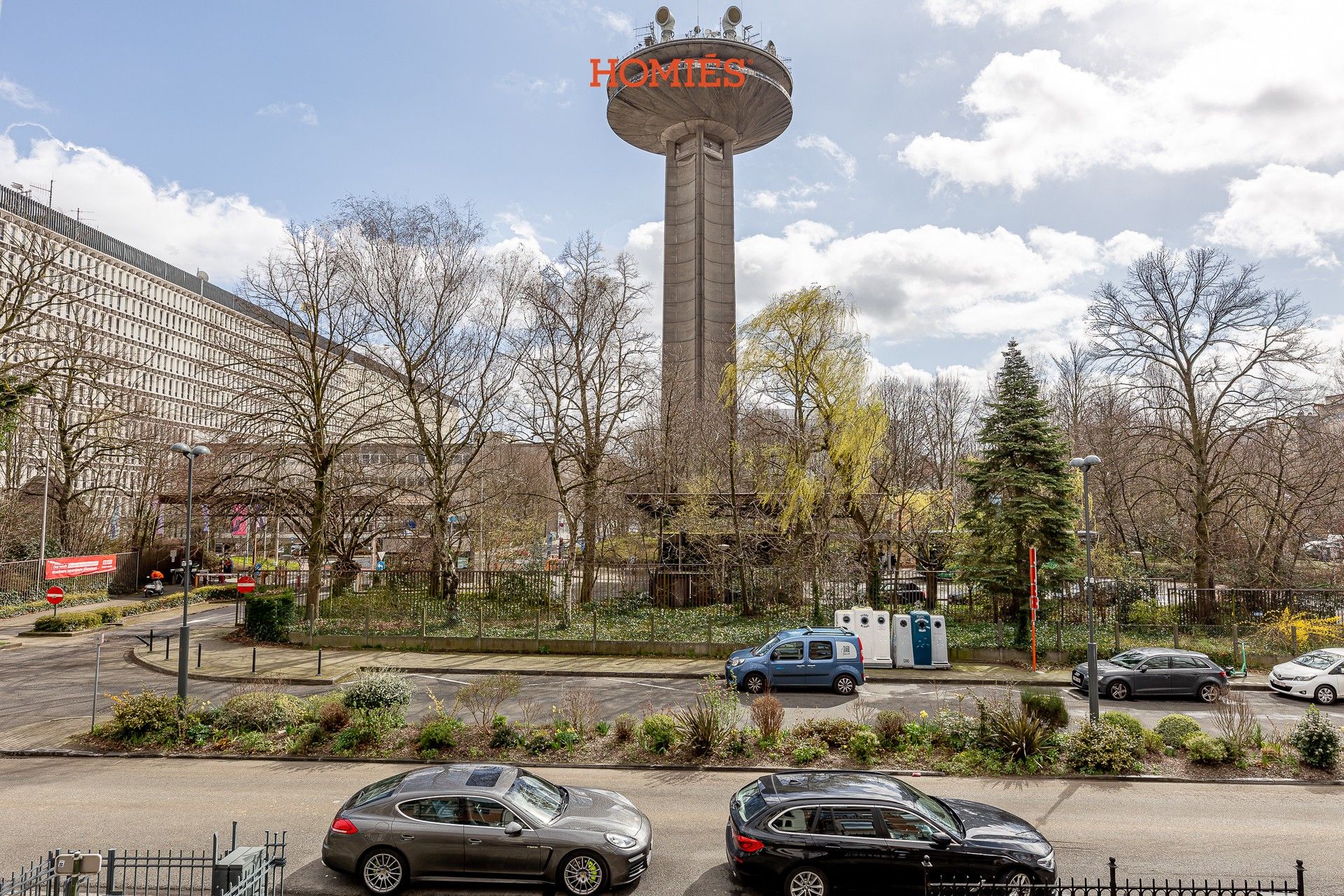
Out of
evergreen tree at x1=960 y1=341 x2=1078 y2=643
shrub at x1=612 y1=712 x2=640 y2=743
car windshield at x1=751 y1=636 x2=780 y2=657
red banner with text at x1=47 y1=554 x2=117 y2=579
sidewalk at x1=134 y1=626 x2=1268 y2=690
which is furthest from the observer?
red banner with text at x1=47 y1=554 x2=117 y2=579

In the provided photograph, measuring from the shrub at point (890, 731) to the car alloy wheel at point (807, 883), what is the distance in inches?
230

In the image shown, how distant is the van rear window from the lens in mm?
8922

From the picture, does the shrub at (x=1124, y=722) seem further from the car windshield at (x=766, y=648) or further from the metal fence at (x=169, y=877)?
the metal fence at (x=169, y=877)

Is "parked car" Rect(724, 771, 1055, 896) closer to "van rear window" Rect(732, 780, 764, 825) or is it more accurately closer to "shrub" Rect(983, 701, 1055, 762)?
"van rear window" Rect(732, 780, 764, 825)

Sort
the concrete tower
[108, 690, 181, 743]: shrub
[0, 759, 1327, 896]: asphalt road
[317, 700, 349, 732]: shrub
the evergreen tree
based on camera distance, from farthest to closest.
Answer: the concrete tower, the evergreen tree, [108, 690, 181, 743]: shrub, [317, 700, 349, 732]: shrub, [0, 759, 1327, 896]: asphalt road

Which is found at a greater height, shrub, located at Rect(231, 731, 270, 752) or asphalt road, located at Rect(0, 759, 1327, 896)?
shrub, located at Rect(231, 731, 270, 752)

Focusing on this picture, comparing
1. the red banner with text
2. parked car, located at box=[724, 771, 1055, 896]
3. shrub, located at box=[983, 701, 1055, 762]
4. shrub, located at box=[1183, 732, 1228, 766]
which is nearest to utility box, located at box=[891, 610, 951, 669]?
shrub, located at box=[983, 701, 1055, 762]

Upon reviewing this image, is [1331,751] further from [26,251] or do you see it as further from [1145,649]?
[26,251]

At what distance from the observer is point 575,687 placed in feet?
66.5

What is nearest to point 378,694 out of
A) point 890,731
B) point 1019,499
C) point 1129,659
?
A: point 890,731

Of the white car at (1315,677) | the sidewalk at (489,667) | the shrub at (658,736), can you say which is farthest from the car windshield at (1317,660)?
the shrub at (658,736)

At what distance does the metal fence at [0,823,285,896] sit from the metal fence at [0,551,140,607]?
1244 inches

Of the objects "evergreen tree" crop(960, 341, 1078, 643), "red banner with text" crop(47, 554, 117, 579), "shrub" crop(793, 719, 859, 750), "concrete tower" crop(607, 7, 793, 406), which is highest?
"concrete tower" crop(607, 7, 793, 406)

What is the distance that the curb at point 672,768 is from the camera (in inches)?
512
